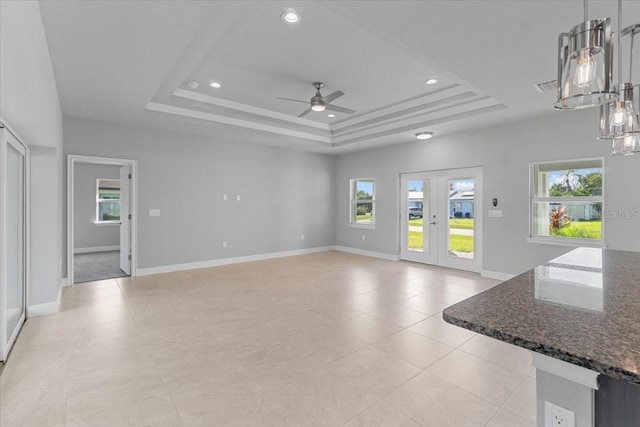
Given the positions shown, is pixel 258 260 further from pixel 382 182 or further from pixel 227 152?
pixel 382 182

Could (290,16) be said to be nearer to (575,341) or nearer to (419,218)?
(575,341)

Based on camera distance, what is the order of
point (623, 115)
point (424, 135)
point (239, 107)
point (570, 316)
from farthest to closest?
point (424, 135) < point (239, 107) < point (623, 115) < point (570, 316)

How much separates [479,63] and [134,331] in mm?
4487

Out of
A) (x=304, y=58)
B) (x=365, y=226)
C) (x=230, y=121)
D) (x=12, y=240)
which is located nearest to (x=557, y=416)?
(x=304, y=58)

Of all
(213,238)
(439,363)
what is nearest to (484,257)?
(439,363)

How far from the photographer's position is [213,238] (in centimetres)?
645

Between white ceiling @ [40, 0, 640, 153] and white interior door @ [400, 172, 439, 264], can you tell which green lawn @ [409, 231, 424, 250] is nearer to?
white interior door @ [400, 172, 439, 264]

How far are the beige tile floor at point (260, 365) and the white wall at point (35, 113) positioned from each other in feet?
2.00

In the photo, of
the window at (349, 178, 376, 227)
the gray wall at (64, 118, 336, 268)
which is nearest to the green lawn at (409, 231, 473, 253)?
the window at (349, 178, 376, 227)

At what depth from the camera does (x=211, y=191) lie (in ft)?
20.9

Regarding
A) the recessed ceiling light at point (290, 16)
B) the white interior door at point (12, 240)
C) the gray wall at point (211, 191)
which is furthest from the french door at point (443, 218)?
the white interior door at point (12, 240)

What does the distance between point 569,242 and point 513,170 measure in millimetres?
1398

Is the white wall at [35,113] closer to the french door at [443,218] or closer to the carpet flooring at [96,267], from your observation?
the carpet flooring at [96,267]

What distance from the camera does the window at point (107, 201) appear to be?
863 centimetres
